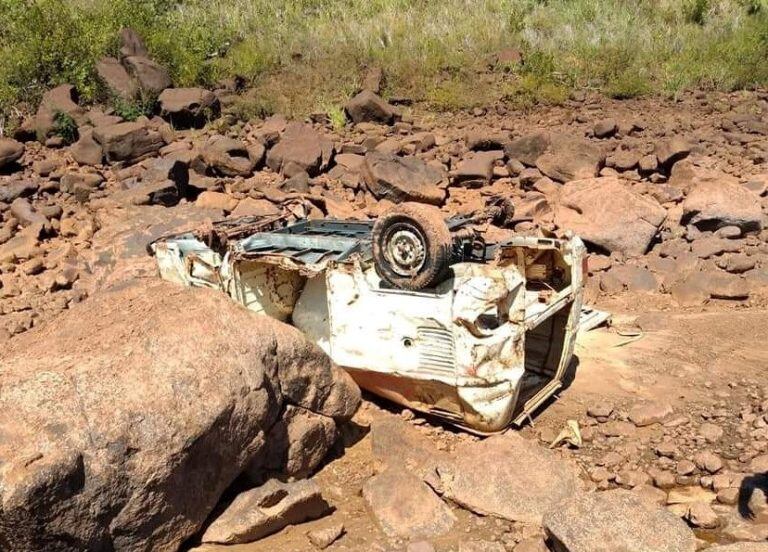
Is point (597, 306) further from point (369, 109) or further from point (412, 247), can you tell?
point (369, 109)

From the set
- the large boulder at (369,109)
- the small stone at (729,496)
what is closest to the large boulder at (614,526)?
the small stone at (729,496)

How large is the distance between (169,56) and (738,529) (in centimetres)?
1374

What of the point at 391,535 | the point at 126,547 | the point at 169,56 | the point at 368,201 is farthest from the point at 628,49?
the point at 126,547

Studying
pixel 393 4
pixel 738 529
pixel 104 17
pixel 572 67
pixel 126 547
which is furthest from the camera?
pixel 393 4

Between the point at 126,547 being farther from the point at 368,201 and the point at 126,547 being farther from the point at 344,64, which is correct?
the point at 344,64

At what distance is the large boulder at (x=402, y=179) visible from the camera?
35.6 ft

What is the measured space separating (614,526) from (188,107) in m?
11.4

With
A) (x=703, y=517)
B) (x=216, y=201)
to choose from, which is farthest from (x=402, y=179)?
(x=703, y=517)

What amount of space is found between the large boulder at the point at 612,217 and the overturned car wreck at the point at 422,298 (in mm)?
3743

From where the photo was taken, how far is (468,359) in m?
4.93

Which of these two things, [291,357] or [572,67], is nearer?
[291,357]

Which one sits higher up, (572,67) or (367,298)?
(367,298)

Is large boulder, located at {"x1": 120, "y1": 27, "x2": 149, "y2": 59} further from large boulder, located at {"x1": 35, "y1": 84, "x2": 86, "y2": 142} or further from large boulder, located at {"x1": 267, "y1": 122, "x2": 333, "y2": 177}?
large boulder, located at {"x1": 267, "y1": 122, "x2": 333, "y2": 177}

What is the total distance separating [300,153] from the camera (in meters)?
12.1
